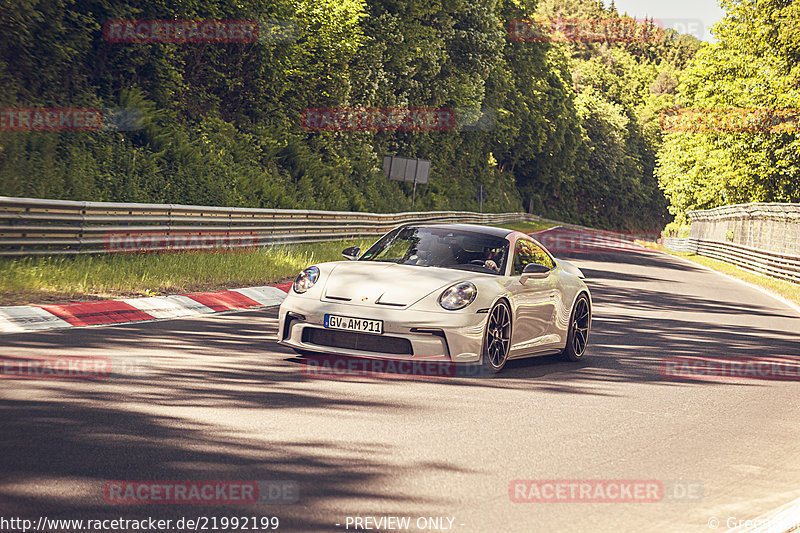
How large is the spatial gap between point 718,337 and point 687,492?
9095 mm

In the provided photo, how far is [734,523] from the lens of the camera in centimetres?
480

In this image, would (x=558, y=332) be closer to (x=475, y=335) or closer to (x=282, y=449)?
(x=475, y=335)

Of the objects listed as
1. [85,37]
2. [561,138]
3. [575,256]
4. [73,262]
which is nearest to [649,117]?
[561,138]

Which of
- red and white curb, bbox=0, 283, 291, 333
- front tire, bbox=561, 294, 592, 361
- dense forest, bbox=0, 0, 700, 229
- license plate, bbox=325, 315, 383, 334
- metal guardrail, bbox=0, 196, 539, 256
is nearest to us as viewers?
license plate, bbox=325, 315, 383, 334

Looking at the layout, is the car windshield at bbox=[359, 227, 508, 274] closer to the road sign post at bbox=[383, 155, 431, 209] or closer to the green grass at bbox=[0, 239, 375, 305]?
the green grass at bbox=[0, 239, 375, 305]

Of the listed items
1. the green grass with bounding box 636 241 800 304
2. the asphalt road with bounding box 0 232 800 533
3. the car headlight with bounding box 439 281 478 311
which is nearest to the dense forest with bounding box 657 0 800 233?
the green grass with bounding box 636 241 800 304

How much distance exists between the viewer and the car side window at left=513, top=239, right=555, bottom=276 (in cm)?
980

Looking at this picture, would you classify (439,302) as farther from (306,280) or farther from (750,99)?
(750,99)

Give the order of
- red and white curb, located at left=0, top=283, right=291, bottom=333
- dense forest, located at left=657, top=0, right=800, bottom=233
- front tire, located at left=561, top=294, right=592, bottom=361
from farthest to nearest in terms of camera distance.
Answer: dense forest, located at left=657, top=0, right=800, bottom=233 < front tire, located at left=561, top=294, right=592, bottom=361 < red and white curb, located at left=0, top=283, right=291, bottom=333

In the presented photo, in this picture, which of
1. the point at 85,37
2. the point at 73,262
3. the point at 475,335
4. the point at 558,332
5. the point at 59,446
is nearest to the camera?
the point at 59,446

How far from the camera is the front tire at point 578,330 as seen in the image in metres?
10.3

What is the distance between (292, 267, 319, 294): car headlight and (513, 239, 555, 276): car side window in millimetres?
2077

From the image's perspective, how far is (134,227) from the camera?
15.3m

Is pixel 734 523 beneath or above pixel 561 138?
beneath
